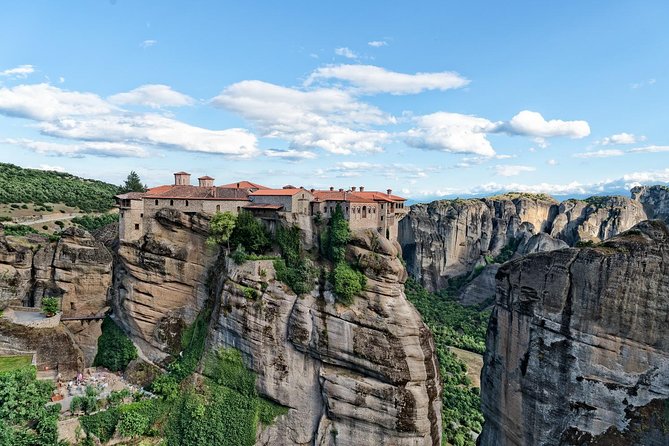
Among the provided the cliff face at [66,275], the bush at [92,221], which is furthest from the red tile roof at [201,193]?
the bush at [92,221]

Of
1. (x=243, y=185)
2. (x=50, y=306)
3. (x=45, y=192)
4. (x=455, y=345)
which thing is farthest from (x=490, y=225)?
(x=45, y=192)

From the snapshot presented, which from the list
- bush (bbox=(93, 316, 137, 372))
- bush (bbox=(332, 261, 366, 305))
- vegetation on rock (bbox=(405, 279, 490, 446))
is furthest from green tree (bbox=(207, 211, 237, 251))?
vegetation on rock (bbox=(405, 279, 490, 446))

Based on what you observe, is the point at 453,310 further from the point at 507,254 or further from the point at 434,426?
the point at 434,426

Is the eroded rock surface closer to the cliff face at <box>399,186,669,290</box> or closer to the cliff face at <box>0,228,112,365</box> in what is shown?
the cliff face at <box>0,228,112,365</box>

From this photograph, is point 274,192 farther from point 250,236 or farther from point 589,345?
point 589,345

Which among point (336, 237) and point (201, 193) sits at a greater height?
point (201, 193)

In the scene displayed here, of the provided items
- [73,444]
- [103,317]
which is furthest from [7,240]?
[73,444]
